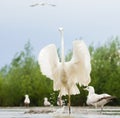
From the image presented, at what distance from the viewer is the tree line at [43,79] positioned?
5038 cm

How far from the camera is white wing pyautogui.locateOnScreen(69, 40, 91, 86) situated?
648 inches

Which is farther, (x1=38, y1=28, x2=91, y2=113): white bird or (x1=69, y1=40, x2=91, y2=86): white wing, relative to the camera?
(x1=38, y1=28, x2=91, y2=113): white bird

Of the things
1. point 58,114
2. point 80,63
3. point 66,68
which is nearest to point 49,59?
point 66,68

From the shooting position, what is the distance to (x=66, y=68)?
17188 millimetres

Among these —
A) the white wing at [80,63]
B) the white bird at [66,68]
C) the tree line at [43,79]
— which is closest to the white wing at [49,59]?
the white bird at [66,68]

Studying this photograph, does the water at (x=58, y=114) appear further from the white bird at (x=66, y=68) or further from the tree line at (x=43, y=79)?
the tree line at (x=43, y=79)

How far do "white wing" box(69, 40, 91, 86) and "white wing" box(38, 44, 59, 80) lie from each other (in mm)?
519

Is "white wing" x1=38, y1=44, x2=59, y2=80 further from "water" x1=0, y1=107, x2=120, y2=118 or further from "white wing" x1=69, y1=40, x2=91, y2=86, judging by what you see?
"water" x1=0, y1=107, x2=120, y2=118

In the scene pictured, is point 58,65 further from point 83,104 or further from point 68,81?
point 83,104

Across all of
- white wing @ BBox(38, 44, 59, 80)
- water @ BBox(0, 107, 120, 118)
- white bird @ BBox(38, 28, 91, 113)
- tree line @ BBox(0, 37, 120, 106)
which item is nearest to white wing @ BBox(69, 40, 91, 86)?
white bird @ BBox(38, 28, 91, 113)

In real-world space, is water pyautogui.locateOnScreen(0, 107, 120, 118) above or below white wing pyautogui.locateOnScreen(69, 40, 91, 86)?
below

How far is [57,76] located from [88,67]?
1.02m

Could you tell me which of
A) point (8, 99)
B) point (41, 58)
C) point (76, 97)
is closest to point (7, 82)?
point (8, 99)

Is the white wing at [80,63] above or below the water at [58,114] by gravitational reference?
above
